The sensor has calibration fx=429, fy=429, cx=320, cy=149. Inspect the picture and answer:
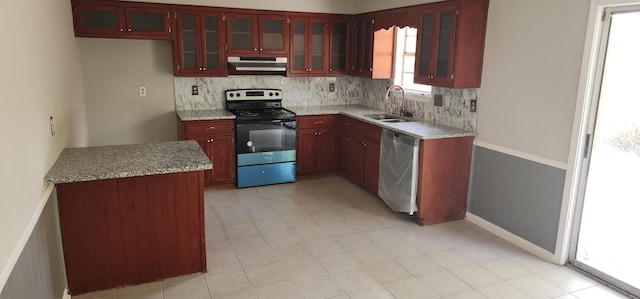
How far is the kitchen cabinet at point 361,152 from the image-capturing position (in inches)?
188

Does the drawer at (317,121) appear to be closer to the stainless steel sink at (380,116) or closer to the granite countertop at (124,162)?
the stainless steel sink at (380,116)

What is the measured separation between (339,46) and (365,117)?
1.28m

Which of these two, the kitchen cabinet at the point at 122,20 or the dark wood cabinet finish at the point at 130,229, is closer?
the dark wood cabinet finish at the point at 130,229

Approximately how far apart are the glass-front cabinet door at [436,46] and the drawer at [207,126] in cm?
216

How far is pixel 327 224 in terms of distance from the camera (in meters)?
4.07

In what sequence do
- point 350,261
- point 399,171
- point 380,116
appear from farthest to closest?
point 380,116
point 399,171
point 350,261

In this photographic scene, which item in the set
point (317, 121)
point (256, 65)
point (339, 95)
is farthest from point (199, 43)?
point (339, 95)

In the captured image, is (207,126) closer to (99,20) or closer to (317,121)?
(317,121)

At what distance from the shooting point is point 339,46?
18.8 ft

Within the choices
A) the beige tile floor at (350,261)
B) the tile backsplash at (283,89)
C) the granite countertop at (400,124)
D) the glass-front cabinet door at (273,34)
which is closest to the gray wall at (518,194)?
the beige tile floor at (350,261)

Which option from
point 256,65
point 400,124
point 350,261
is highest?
point 256,65

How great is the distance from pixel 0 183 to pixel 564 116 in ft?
11.3

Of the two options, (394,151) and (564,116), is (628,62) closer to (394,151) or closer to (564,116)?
(564,116)

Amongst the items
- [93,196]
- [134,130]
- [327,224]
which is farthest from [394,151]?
[134,130]
